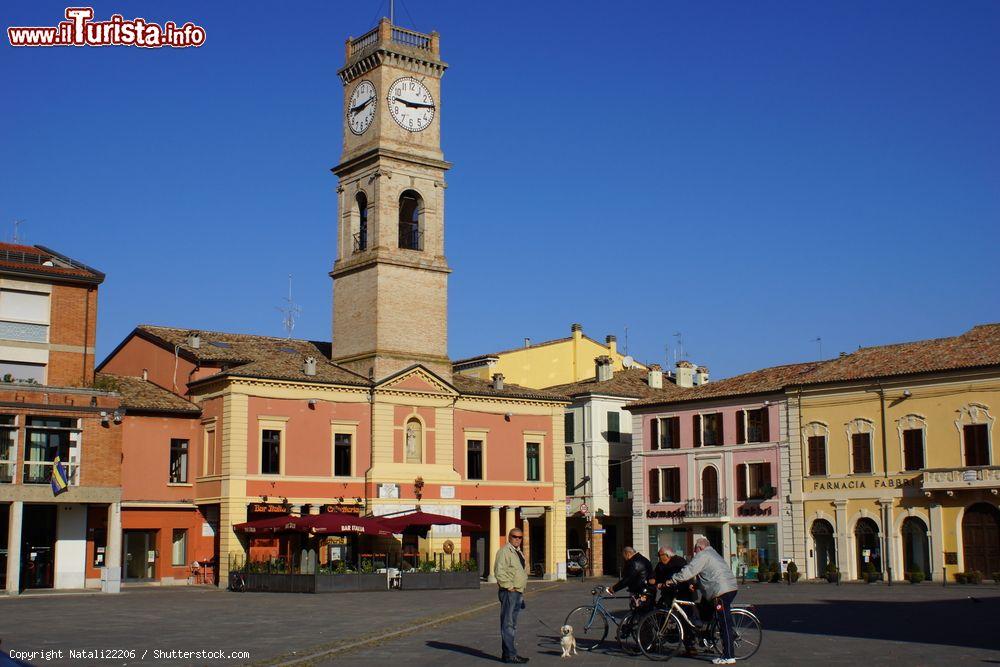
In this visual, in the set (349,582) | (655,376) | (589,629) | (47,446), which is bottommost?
(349,582)

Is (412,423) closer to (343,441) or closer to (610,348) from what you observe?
(343,441)

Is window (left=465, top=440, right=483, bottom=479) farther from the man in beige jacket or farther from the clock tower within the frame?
the man in beige jacket

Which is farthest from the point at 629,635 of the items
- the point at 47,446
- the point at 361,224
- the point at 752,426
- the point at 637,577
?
the point at 752,426

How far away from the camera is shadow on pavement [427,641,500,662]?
1855 cm

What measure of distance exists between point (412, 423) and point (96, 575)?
13935 millimetres

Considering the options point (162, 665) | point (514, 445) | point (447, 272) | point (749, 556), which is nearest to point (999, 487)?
point (749, 556)

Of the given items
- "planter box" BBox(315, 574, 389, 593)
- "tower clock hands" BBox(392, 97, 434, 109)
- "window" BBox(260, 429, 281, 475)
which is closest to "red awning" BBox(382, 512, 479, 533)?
"planter box" BBox(315, 574, 389, 593)

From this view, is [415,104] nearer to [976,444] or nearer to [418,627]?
[976,444]

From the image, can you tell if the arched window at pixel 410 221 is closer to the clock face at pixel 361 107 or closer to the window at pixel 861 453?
the clock face at pixel 361 107

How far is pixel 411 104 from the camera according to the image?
53.5 m

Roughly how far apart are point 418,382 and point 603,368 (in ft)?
59.6

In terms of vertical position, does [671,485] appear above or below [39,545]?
above

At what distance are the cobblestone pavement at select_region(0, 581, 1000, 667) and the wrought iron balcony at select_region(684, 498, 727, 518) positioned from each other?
17723 millimetres

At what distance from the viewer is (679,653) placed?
18.5 metres
